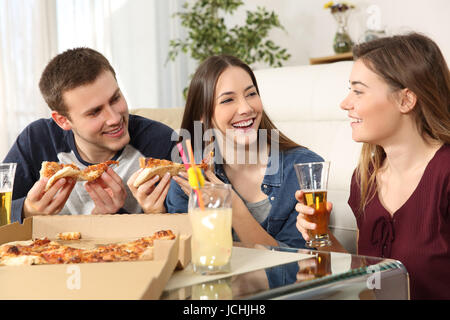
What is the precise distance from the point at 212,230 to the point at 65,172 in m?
0.81

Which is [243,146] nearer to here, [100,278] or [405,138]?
[405,138]

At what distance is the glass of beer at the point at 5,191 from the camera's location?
4.79 feet

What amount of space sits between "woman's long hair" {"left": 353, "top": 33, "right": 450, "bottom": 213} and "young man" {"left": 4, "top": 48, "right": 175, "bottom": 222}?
0.92 metres

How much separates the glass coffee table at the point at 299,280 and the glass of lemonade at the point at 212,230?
0.9 inches

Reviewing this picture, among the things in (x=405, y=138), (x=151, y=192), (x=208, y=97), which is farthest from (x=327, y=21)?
(x=151, y=192)

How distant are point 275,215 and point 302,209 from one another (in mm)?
532

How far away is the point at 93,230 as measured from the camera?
1.26 m

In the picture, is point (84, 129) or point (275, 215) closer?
point (275, 215)

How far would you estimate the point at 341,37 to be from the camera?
506 cm

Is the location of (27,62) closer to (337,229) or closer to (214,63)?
(214,63)

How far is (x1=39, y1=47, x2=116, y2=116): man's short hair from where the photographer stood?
2.12 metres

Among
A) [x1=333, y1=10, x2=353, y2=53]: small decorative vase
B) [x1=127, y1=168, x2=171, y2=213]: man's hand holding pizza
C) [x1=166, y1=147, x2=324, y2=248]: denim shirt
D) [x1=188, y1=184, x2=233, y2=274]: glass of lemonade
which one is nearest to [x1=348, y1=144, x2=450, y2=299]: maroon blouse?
[x1=166, y1=147, x2=324, y2=248]: denim shirt

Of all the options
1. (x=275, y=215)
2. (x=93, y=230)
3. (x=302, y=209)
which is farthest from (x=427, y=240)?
(x=93, y=230)

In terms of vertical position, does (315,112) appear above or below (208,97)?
below
